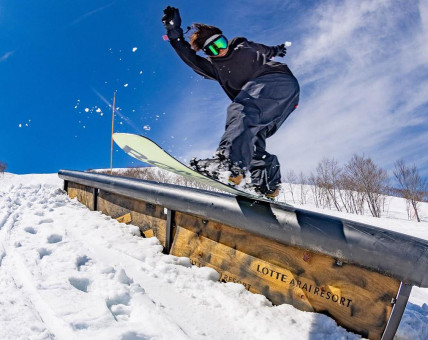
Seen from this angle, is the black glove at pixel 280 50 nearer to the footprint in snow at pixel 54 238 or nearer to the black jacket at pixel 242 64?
the black jacket at pixel 242 64

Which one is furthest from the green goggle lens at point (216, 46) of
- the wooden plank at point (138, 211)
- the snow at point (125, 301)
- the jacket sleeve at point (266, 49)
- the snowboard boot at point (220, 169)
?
the snow at point (125, 301)

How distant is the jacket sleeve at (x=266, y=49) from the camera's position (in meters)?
2.49

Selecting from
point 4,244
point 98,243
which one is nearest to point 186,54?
point 98,243

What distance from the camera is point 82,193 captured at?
4246mm

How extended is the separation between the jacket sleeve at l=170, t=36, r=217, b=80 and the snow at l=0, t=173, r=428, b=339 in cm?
200

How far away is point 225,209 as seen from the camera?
1.68 metres

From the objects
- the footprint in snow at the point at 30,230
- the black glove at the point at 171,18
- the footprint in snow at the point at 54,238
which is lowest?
the footprint in snow at the point at 54,238

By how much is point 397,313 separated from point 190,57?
282cm

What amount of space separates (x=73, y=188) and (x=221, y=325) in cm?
458

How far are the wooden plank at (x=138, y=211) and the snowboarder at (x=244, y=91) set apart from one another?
2.67ft

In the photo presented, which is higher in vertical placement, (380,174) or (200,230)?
(380,174)

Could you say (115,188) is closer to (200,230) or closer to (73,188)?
(200,230)

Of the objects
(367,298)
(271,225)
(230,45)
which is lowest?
(367,298)

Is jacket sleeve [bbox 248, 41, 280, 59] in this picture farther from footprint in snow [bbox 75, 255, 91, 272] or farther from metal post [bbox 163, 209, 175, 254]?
footprint in snow [bbox 75, 255, 91, 272]
